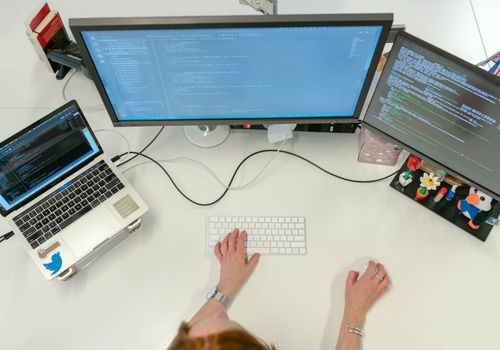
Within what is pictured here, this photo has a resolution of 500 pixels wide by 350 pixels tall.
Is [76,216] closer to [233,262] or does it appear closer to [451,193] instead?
[233,262]

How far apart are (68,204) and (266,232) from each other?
536mm

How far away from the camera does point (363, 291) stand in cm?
112

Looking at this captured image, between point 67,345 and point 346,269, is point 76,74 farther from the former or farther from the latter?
point 346,269

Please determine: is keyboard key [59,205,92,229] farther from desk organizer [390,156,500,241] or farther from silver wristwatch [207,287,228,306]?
desk organizer [390,156,500,241]

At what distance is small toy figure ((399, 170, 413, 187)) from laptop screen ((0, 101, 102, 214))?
2.79 feet

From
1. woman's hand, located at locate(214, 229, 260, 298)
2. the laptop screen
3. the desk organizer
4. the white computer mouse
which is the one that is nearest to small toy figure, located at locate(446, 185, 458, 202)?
the desk organizer

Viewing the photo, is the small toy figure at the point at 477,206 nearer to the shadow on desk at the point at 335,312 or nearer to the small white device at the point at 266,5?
the shadow on desk at the point at 335,312

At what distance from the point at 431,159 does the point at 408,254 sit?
10.2 inches

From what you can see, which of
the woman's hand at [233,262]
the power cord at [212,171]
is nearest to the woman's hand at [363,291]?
the woman's hand at [233,262]

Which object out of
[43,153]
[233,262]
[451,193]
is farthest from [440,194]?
[43,153]

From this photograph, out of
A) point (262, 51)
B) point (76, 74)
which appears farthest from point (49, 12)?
point (262, 51)

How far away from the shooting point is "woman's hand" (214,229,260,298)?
1131mm

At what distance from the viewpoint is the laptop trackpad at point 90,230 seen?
116cm

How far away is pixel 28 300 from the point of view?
3.75 ft
